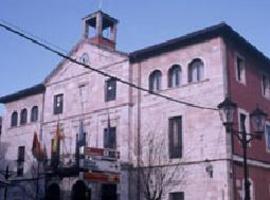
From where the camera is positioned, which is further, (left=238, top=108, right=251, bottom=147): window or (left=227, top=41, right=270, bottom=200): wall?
(left=238, top=108, right=251, bottom=147): window

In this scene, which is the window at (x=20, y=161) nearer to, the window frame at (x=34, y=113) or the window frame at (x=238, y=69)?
the window frame at (x=34, y=113)

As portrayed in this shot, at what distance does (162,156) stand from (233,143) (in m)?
4.01

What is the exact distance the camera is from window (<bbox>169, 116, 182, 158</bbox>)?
24875mm

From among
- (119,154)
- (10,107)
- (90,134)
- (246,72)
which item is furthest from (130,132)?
(10,107)

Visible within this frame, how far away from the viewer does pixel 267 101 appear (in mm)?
28234

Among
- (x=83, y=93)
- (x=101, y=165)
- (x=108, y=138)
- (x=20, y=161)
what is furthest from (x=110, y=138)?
(x=20, y=161)

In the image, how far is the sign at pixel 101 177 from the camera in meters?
23.0

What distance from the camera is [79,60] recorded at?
31.2 metres

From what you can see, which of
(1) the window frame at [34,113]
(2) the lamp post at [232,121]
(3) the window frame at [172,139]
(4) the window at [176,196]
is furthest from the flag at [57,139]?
(2) the lamp post at [232,121]

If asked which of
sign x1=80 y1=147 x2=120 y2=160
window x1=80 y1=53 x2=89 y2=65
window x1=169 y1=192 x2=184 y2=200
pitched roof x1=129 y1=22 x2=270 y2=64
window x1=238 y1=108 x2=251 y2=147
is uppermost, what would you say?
window x1=80 y1=53 x2=89 y2=65

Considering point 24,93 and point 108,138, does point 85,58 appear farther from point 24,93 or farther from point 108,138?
point 24,93

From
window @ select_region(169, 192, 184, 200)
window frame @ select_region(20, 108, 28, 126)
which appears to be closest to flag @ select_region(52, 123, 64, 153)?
window frame @ select_region(20, 108, 28, 126)

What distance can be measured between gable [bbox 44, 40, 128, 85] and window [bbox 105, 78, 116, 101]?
111 centimetres

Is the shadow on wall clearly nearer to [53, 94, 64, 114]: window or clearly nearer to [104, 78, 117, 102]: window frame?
[53, 94, 64, 114]: window
